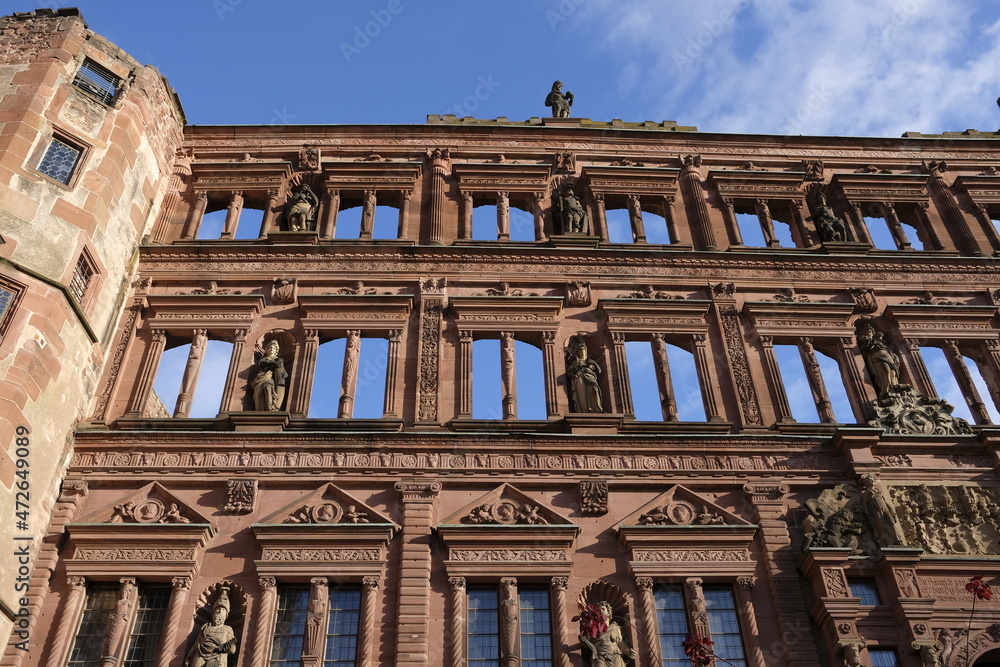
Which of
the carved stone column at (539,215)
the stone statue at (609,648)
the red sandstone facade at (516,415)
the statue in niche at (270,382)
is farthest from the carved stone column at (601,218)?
the stone statue at (609,648)

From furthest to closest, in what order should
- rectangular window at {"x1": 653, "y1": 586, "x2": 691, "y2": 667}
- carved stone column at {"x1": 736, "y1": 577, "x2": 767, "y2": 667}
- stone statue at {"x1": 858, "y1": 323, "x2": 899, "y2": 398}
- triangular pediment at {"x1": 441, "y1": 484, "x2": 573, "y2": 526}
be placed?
stone statue at {"x1": 858, "y1": 323, "x2": 899, "y2": 398} → triangular pediment at {"x1": 441, "y1": 484, "x2": 573, "y2": 526} → rectangular window at {"x1": 653, "y1": 586, "x2": 691, "y2": 667} → carved stone column at {"x1": 736, "y1": 577, "x2": 767, "y2": 667}

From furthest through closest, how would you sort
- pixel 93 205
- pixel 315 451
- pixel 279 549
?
pixel 93 205 → pixel 315 451 → pixel 279 549

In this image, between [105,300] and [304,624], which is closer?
[304,624]

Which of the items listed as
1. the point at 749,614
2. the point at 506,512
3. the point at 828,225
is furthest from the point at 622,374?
the point at 828,225

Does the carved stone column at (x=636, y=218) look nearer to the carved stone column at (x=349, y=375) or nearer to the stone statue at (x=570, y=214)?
the stone statue at (x=570, y=214)

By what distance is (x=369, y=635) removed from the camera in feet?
A: 53.9

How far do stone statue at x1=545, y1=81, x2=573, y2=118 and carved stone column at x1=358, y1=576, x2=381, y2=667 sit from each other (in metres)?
15.6

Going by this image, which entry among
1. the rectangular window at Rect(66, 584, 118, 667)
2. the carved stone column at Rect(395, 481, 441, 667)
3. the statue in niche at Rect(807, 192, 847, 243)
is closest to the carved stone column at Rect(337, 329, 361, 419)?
the carved stone column at Rect(395, 481, 441, 667)

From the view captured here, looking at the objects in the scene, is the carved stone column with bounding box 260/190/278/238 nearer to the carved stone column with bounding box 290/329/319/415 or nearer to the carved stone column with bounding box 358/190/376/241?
the carved stone column with bounding box 358/190/376/241

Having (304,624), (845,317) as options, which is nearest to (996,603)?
(845,317)

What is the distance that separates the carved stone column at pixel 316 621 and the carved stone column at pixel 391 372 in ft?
12.8

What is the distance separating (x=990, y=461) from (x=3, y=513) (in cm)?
1821

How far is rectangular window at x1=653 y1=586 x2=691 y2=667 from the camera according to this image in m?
16.8

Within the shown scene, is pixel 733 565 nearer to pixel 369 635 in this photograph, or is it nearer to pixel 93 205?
pixel 369 635
